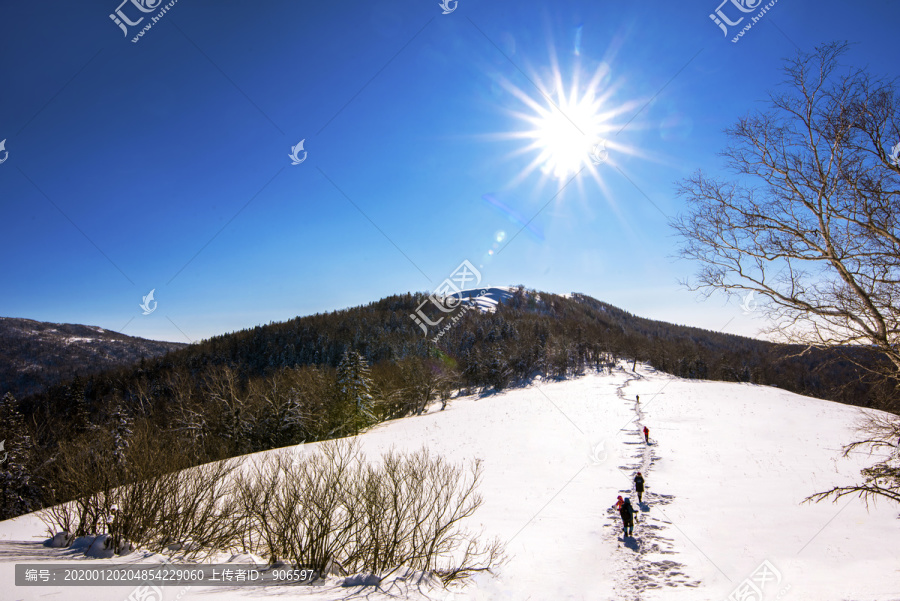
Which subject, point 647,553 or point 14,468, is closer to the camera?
point 647,553

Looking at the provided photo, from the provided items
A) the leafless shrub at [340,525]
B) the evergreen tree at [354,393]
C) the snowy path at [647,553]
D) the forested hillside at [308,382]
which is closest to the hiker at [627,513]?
the snowy path at [647,553]

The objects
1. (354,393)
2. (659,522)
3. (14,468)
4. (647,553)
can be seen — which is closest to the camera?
(647,553)

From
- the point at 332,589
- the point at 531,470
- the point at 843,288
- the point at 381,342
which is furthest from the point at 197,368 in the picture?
the point at 843,288

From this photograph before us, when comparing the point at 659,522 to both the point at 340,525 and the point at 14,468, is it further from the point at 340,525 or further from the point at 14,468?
the point at 14,468

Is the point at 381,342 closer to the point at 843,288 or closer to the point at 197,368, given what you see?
the point at 197,368

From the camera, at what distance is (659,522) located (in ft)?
44.1

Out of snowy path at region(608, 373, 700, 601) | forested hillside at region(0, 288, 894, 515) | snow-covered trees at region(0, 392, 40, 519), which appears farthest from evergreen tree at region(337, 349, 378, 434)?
snowy path at region(608, 373, 700, 601)

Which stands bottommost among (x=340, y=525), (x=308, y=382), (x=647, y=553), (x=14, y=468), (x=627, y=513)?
(x=647, y=553)

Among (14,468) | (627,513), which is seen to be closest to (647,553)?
(627,513)

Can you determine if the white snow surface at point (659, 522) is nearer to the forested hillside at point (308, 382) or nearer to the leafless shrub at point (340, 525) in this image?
the leafless shrub at point (340, 525)

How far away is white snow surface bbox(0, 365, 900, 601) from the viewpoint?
27.6 ft

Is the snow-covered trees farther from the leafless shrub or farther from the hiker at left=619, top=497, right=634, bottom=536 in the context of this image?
the hiker at left=619, top=497, right=634, bottom=536

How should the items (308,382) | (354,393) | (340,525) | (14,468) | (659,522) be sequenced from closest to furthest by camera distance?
(340,525)
(659,522)
(14,468)
(354,393)
(308,382)

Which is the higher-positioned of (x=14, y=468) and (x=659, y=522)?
(x=14, y=468)
